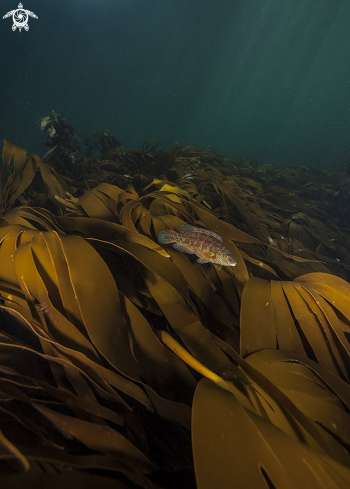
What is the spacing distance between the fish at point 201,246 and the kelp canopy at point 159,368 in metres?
0.12

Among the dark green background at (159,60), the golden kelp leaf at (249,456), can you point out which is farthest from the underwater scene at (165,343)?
the dark green background at (159,60)

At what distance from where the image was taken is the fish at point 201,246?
69.2 inches

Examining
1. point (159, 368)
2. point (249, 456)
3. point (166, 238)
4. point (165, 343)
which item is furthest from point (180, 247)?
point (249, 456)

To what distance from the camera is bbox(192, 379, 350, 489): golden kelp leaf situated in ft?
2.19

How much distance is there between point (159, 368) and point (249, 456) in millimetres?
525

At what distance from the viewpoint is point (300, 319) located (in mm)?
1464

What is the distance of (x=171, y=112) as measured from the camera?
8350 cm

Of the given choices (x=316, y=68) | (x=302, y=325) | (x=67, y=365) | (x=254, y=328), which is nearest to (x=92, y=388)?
(x=67, y=365)

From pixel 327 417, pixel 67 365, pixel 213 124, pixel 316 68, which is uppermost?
pixel 316 68

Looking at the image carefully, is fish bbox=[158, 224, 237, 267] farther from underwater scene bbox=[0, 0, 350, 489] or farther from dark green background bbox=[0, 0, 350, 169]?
dark green background bbox=[0, 0, 350, 169]

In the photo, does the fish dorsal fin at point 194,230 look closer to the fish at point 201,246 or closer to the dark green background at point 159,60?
the fish at point 201,246

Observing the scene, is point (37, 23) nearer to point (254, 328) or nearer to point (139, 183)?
point (139, 183)

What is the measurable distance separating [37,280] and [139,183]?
8.76 feet

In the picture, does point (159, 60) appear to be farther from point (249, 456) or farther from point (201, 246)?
point (249, 456)
